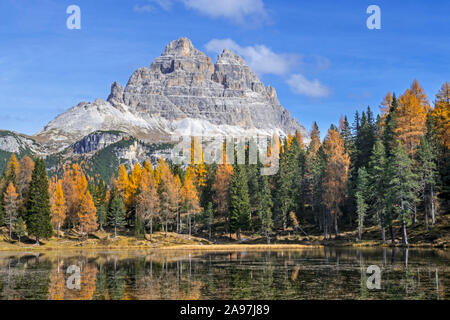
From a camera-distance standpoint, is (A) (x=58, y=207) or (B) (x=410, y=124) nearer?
(B) (x=410, y=124)

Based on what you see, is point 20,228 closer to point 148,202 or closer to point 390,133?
point 148,202

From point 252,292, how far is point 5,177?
88.6 metres

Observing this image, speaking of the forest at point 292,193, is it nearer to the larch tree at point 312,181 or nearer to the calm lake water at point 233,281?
Result: the larch tree at point 312,181

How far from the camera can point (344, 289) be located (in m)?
31.0

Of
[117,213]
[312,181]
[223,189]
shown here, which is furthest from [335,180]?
[117,213]

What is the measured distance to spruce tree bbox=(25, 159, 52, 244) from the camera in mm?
87125

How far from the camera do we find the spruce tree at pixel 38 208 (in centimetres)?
8712

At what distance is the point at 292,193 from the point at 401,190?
31730mm

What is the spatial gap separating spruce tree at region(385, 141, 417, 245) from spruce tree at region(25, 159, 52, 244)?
6260 centimetres

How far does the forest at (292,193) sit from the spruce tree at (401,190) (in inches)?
6.4

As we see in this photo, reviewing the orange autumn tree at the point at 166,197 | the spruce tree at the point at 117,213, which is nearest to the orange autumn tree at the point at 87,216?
the spruce tree at the point at 117,213

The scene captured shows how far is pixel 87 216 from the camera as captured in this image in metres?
93.5
